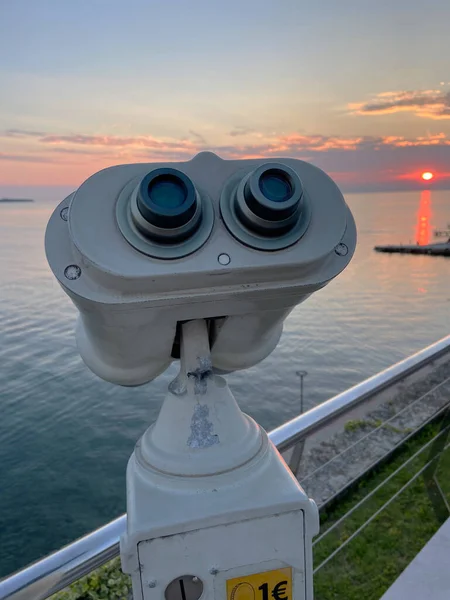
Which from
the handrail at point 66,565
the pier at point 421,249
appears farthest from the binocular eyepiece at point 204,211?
the pier at point 421,249

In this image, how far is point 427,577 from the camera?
1.64 meters

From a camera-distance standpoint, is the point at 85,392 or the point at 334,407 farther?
the point at 85,392

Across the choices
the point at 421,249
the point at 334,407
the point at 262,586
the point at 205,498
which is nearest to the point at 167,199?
the point at 205,498

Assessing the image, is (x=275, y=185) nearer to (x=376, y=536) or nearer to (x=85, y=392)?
(x=376, y=536)

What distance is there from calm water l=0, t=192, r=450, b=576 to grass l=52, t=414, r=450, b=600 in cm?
636

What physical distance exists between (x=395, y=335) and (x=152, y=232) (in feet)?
53.6

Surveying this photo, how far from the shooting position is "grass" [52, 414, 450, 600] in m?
1.53

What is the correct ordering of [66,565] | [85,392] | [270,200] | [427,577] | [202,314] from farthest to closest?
[85,392] → [427,577] → [66,565] → [202,314] → [270,200]

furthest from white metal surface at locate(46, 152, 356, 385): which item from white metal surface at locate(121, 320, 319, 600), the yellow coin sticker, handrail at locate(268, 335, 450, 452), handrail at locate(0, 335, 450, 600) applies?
handrail at locate(268, 335, 450, 452)

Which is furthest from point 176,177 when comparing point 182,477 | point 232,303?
point 182,477

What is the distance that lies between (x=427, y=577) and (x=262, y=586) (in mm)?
977

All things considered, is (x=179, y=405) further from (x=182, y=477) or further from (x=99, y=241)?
(x=99, y=241)

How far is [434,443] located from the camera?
2.35 metres

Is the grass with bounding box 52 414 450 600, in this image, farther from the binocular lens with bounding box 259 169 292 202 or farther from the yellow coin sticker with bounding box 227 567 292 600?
the binocular lens with bounding box 259 169 292 202
